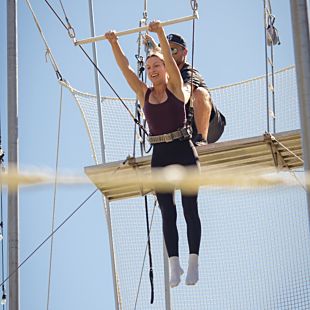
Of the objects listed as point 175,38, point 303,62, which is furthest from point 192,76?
point 303,62

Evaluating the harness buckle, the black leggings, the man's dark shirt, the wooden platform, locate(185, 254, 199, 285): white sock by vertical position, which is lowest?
locate(185, 254, 199, 285): white sock

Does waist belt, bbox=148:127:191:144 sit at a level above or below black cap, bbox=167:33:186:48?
below

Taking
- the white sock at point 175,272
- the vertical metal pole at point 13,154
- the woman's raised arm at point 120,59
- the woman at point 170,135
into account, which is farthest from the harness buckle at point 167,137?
the vertical metal pole at point 13,154

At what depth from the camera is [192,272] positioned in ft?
21.1

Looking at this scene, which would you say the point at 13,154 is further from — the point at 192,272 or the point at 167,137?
the point at 192,272

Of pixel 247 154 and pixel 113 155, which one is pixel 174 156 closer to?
pixel 247 154

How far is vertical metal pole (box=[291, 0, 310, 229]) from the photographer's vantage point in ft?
16.7

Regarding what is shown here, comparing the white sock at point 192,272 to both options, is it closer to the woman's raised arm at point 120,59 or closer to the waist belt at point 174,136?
the waist belt at point 174,136

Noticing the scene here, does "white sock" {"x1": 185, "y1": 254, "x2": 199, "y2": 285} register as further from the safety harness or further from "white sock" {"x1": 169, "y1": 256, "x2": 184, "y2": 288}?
the safety harness

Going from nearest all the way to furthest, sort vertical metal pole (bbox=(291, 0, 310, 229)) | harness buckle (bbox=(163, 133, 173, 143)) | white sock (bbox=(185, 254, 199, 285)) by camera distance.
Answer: vertical metal pole (bbox=(291, 0, 310, 229)) → white sock (bbox=(185, 254, 199, 285)) → harness buckle (bbox=(163, 133, 173, 143))

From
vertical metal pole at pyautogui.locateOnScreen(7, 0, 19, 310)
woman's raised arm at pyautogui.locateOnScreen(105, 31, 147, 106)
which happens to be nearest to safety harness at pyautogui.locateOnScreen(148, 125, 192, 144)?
woman's raised arm at pyautogui.locateOnScreen(105, 31, 147, 106)

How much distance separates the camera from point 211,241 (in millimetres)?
8695

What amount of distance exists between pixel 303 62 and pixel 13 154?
7.00 ft

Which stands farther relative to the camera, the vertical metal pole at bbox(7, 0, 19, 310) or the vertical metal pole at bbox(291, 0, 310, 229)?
the vertical metal pole at bbox(7, 0, 19, 310)
